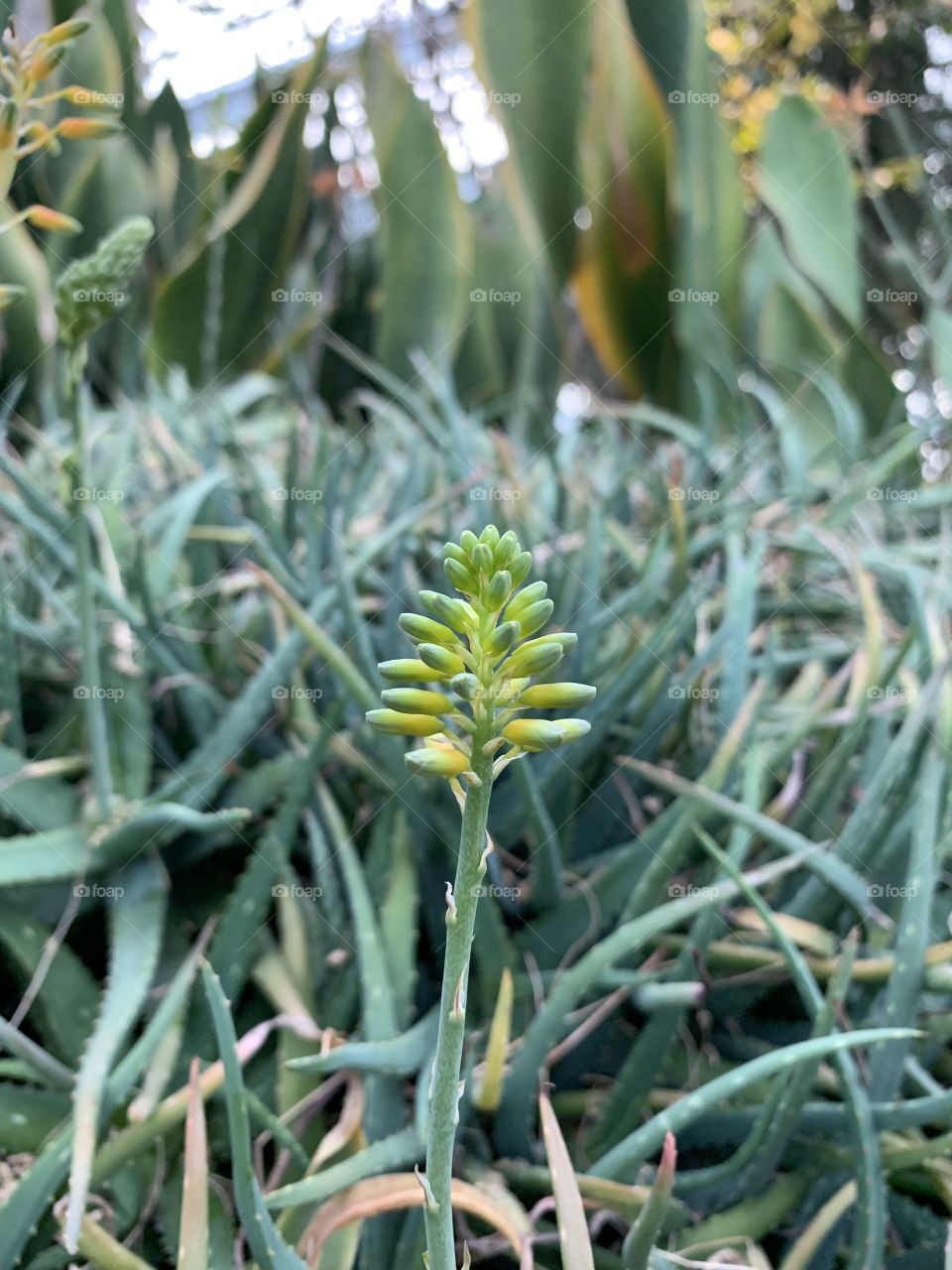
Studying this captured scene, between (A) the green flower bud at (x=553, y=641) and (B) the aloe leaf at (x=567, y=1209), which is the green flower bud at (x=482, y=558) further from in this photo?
(B) the aloe leaf at (x=567, y=1209)

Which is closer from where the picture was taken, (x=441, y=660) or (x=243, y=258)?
(x=441, y=660)

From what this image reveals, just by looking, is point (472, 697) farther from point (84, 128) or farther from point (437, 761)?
point (84, 128)

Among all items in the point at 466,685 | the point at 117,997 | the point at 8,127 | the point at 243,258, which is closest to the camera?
the point at 466,685

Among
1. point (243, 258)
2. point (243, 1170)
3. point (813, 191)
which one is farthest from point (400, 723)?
point (813, 191)

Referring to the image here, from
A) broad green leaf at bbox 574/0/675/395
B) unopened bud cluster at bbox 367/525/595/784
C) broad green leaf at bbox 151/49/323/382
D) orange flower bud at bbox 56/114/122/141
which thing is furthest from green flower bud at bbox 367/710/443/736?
broad green leaf at bbox 574/0/675/395

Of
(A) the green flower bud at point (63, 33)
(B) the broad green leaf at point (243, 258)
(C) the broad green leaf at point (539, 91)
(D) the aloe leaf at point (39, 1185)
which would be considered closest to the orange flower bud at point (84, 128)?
(A) the green flower bud at point (63, 33)

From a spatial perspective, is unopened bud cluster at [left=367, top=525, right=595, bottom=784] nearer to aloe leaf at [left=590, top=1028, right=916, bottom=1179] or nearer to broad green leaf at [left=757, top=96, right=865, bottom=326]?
aloe leaf at [left=590, top=1028, right=916, bottom=1179]

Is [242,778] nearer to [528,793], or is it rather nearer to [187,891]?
[187,891]

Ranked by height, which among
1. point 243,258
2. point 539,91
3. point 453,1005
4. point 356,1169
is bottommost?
point 356,1169
